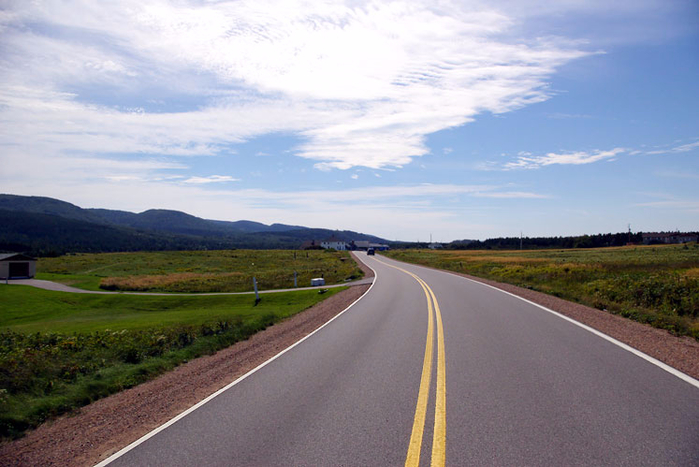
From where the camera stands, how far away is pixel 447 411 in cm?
562

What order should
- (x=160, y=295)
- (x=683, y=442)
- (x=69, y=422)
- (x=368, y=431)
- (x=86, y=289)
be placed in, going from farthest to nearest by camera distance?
(x=86, y=289)
(x=160, y=295)
(x=69, y=422)
(x=368, y=431)
(x=683, y=442)

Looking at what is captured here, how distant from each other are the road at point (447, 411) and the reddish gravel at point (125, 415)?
407 mm

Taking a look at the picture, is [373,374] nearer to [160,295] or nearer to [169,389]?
[169,389]

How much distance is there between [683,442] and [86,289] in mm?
47297

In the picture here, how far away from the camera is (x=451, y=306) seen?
16406 mm

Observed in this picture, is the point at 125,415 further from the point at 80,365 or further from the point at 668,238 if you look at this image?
the point at 668,238

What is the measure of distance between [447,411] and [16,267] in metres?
64.5

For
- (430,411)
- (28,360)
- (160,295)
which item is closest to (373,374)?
(430,411)

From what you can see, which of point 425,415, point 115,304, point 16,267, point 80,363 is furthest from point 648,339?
point 16,267

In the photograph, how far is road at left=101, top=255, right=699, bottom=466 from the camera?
14.8ft

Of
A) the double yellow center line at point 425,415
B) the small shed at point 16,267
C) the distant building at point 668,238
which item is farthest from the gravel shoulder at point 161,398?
the distant building at point 668,238

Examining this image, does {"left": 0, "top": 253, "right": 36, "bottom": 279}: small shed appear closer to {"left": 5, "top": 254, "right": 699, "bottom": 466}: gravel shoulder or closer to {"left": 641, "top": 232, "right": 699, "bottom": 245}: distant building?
{"left": 5, "top": 254, "right": 699, "bottom": 466}: gravel shoulder

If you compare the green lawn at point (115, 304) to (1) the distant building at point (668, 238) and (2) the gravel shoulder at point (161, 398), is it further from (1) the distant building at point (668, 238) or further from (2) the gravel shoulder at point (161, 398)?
(1) the distant building at point (668, 238)

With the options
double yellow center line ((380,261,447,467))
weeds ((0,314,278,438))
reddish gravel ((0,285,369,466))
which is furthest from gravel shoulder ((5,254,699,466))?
double yellow center line ((380,261,447,467))
